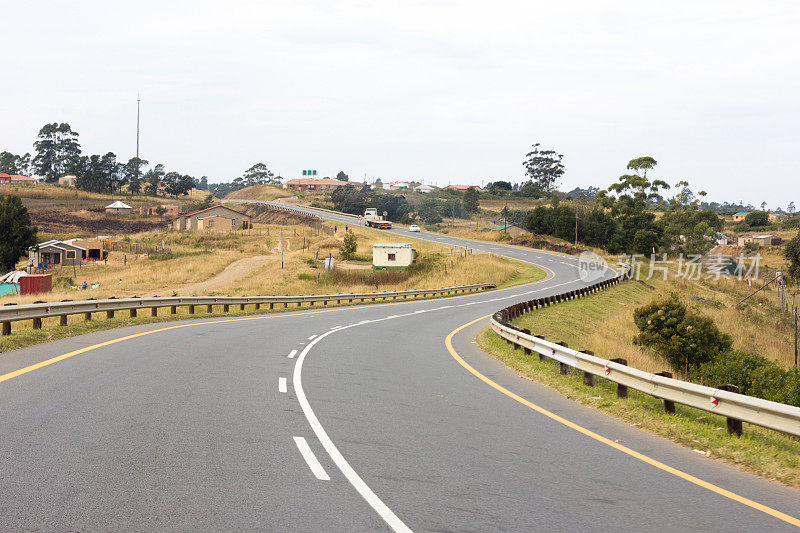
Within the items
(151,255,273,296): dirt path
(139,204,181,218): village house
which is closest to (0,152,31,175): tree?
(139,204,181,218): village house

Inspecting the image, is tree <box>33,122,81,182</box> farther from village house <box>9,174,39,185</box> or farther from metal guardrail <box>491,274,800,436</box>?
metal guardrail <box>491,274,800,436</box>

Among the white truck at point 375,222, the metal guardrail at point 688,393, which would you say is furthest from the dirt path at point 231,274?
the metal guardrail at point 688,393

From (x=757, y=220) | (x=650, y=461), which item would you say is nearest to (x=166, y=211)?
Answer: (x=757, y=220)

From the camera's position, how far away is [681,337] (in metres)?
25.2

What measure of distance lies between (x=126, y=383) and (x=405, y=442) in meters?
4.99

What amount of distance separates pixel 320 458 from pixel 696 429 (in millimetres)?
4786

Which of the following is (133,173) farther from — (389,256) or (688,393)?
(688,393)

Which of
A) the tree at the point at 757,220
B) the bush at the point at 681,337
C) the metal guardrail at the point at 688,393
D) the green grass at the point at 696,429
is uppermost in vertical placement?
the tree at the point at 757,220

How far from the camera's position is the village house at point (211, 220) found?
99750 millimetres

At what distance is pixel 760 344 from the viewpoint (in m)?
34.7

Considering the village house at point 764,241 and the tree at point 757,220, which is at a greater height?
the tree at point 757,220

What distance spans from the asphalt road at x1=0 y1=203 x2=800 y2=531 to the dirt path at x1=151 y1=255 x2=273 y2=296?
38.9 m

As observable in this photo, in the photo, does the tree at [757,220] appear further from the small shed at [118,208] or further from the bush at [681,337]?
the small shed at [118,208]

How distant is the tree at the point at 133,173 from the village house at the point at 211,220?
62817 mm
